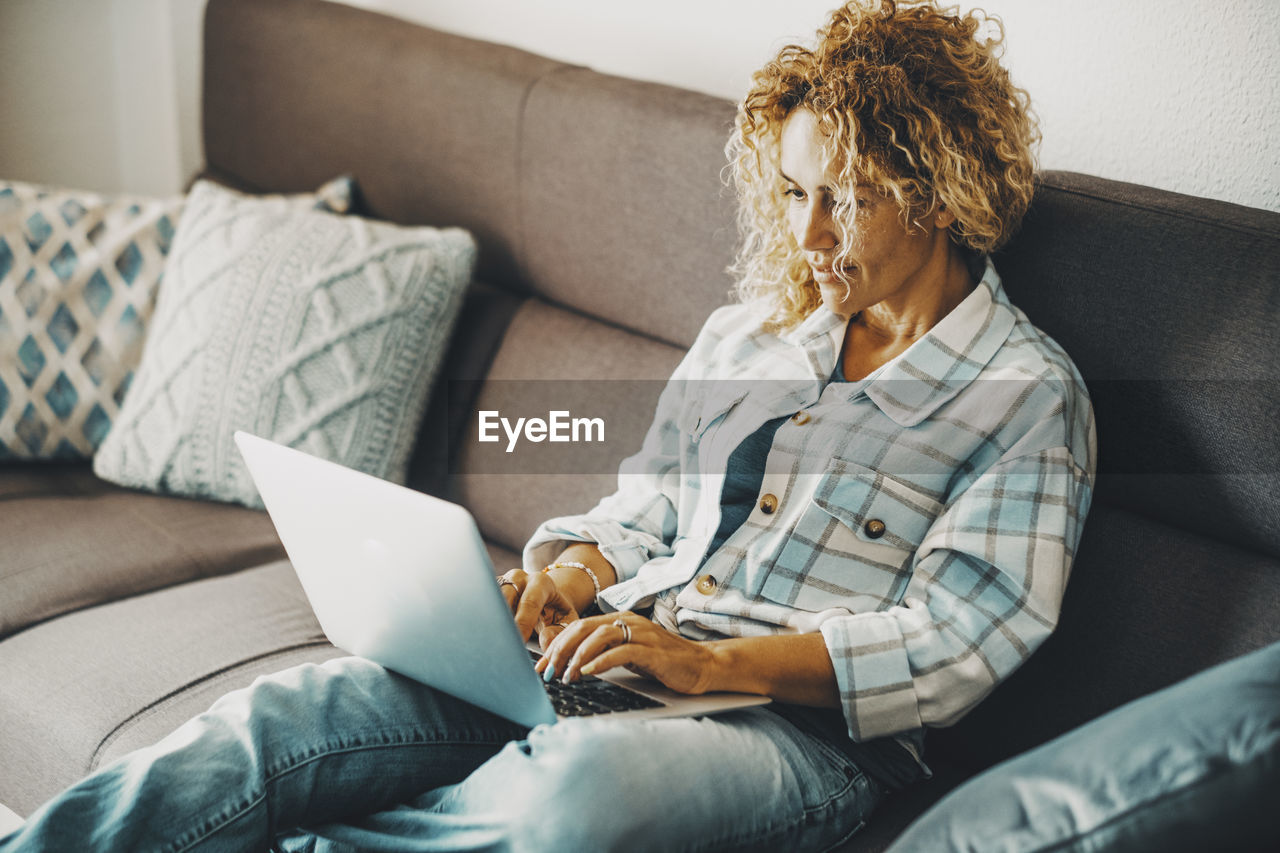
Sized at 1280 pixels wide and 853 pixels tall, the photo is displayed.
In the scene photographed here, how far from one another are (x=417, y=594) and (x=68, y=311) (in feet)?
3.71

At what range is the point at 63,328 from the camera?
5.63ft

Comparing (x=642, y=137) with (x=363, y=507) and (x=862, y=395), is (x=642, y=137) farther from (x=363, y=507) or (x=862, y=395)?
(x=363, y=507)

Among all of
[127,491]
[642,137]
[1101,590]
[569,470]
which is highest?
[642,137]

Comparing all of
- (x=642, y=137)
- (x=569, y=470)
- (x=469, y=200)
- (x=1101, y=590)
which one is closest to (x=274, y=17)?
(x=469, y=200)

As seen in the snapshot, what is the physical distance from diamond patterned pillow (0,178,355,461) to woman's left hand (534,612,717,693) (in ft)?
3.56

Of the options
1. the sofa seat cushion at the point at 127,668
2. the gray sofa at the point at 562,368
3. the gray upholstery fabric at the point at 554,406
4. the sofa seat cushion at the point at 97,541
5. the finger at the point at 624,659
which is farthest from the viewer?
the gray upholstery fabric at the point at 554,406

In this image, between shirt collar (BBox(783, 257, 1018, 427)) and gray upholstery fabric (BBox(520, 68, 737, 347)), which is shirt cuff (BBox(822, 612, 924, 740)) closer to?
shirt collar (BBox(783, 257, 1018, 427))

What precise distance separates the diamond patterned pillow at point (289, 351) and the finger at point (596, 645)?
75 cm

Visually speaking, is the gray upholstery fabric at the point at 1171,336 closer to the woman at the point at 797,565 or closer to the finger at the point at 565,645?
the woman at the point at 797,565

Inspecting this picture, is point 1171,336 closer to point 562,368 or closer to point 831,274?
point 831,274

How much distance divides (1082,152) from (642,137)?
1.91ft

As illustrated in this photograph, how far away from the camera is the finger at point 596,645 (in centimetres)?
98

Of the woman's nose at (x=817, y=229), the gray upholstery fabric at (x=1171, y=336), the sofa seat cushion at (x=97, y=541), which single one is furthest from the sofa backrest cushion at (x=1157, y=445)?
the sofa seat cushion at (x=97, y=541)

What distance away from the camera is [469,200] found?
70.2 inches
